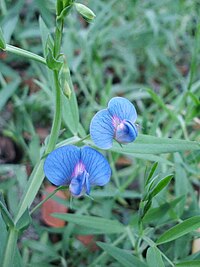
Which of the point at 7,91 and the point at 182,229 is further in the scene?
the point at 7,91

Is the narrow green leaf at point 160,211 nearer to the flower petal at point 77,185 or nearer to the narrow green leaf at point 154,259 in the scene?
the narrow green leaf at point 154,259

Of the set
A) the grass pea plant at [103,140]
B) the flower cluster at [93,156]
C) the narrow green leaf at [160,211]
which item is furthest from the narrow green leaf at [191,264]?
the flower cluster at [93,156]

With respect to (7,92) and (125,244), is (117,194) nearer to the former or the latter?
(125,244)

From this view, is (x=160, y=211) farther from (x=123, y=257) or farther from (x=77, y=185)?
(x=77, y=185)

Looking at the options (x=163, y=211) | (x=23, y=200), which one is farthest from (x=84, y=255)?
(x=23, y=200)

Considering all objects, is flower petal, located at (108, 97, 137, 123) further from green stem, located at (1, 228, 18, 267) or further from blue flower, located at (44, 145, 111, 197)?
green stem, located at (1, 228, 18, 267)

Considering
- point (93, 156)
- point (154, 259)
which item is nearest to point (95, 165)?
point (93, 156)
